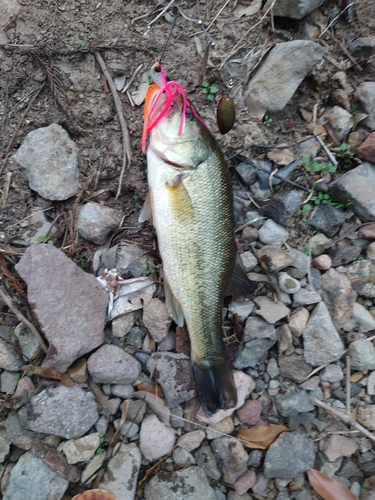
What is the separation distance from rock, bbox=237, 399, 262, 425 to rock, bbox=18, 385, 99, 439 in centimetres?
111

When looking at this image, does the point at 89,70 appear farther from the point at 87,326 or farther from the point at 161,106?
the point at 87,326

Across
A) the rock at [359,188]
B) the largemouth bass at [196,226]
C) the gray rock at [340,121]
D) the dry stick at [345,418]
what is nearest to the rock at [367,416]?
the dry stick at [345,418]

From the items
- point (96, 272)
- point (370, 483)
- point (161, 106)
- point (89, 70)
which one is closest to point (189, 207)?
point (161, 106)

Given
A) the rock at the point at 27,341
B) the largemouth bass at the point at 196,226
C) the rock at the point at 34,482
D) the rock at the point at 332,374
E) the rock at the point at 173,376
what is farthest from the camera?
the rock at the point at 332,374

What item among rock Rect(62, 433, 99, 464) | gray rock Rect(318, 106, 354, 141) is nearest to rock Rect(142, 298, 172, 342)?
rock Rect(62, 433, 99, 464)

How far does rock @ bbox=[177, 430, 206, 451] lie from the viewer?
116 inches

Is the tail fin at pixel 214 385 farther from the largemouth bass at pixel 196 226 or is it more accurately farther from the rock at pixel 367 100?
the rock at pixel 367 100

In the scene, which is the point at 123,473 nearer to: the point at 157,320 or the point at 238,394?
the point at 238,394

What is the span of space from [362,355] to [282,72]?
7.34 ft

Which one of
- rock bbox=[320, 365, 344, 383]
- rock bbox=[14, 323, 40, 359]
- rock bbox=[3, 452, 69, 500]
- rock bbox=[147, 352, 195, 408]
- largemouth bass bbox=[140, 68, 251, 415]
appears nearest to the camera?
largemouth bass bbox=[140, 68, 251, 415]

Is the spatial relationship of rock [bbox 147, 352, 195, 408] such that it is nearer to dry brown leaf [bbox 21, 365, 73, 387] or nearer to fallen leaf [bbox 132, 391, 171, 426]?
fallen leaf [bbox 132, 391, 171, 426]

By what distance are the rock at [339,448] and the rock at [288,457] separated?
0.40 ft

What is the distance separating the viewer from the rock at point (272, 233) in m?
3.02

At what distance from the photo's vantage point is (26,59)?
9.55ft
